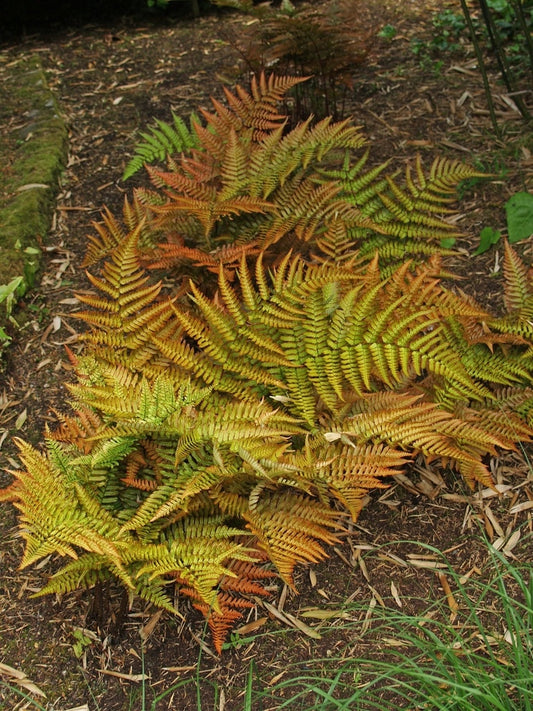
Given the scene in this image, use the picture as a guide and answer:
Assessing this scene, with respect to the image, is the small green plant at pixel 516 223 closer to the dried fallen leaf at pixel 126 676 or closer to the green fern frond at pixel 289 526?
the green fern frond at pixel 289 526

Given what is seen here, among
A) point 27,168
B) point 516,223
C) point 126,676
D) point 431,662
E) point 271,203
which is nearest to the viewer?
point 431,662

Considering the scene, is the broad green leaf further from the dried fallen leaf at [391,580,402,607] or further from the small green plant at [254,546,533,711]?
the dried fallen leaf at [391,580,402,607]

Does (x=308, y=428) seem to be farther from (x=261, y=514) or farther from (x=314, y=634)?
(x=314, y=634)

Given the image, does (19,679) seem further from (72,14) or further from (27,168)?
(72,14)

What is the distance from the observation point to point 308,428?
252cm

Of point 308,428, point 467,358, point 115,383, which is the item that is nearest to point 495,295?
point 467,358

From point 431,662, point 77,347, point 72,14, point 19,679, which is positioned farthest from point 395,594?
point 72,14

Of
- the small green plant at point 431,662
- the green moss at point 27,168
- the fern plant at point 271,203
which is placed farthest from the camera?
the green moss at point 27,168

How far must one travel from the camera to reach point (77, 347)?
3.26m

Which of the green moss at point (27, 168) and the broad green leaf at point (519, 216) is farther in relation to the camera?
the green moss at point (27, 168)

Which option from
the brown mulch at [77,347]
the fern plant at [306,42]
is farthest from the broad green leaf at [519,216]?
the fern plant at [306,42]

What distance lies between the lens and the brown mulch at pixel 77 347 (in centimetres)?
219

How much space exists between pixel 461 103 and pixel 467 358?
2.23 metres

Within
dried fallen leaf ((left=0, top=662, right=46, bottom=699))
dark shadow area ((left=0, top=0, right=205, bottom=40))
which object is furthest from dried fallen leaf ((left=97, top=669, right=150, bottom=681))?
dark shadow area ((left=0, top=0, right=205, bottom=40))
